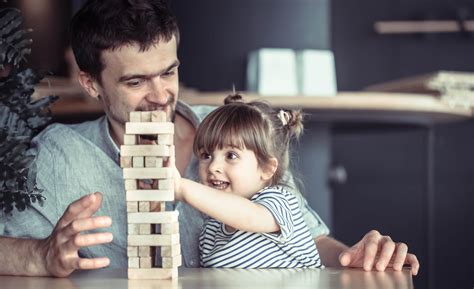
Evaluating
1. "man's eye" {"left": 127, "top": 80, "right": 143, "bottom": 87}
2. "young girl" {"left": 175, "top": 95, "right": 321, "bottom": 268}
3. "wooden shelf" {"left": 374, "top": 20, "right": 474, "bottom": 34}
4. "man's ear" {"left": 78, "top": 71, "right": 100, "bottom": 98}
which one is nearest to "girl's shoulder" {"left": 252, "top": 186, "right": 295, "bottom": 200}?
"young girl" {"left": 175, "top": 95, "right": 321, "bottom": 268}

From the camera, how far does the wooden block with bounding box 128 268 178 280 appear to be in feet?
5.23

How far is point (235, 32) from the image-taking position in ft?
16.1

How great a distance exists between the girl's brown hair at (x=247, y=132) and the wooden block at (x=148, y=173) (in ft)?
1.70

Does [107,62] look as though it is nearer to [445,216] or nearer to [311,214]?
[311,214]

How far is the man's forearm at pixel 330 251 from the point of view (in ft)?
7.11

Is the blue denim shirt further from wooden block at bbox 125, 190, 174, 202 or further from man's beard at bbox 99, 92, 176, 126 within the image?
wooden block at bbox 125, 190, 174, 202

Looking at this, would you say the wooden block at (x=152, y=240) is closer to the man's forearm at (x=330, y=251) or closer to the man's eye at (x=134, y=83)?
the man's forearm at (x=330, y=251)

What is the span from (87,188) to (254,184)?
42cm

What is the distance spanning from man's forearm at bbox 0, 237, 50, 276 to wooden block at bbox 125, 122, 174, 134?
12.1 inches

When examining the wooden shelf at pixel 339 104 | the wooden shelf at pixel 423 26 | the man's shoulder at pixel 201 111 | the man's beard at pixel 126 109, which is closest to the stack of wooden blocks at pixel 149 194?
the man's beard at pixel 126 109

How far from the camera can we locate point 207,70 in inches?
198

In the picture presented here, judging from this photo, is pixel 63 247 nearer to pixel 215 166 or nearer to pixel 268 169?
pixel 215 166

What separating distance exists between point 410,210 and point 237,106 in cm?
469

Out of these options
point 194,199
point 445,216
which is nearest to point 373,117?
point 194,199
